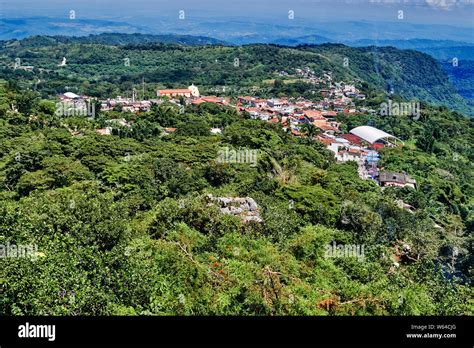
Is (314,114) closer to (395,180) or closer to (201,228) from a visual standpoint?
(395,180)

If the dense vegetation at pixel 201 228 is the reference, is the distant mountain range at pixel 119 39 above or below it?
above

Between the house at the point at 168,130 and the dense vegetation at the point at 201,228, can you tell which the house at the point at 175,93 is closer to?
the dense vegetation at the point at 201,228

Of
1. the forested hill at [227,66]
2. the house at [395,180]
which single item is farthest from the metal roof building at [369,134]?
the forested hill at [227,66]

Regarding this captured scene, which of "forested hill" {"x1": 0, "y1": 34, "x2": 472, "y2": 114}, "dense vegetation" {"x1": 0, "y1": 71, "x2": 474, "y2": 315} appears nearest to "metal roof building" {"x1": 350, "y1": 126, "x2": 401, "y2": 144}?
"dense vegetation" {"x1": 0, "y1": 71, "x2": 474, "y2": 315}

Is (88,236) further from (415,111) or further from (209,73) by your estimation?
(209,73)

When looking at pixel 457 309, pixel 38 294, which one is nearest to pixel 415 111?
pixel 457 309

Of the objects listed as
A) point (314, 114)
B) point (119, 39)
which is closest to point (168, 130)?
point (314, 114)
